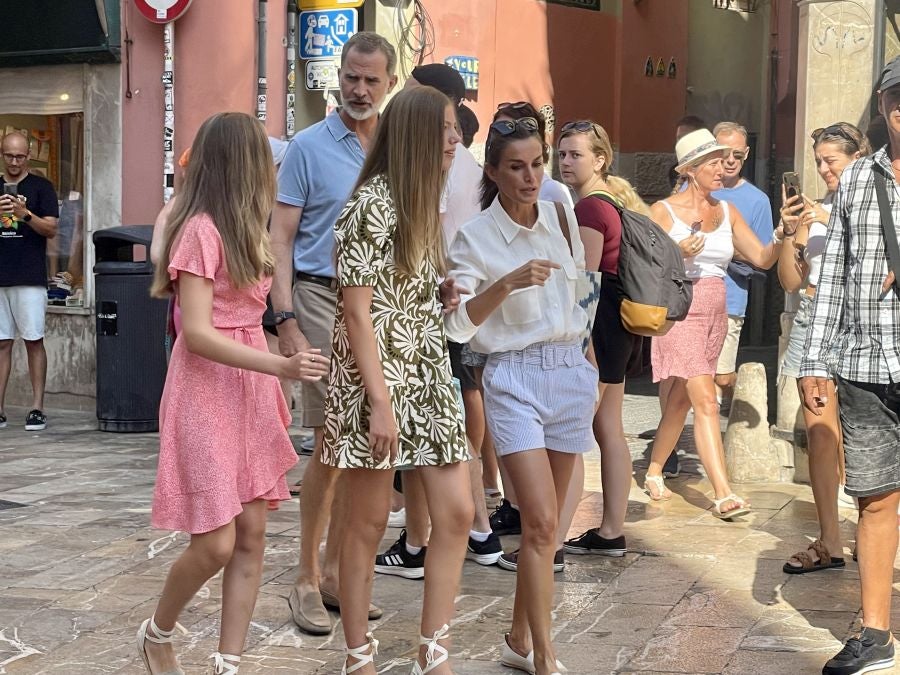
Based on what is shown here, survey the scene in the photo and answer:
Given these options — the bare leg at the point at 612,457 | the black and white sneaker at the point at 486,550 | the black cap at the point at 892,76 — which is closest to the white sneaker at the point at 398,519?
the black and white sneaker at the point at 486,550

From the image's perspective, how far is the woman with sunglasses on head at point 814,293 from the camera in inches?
239

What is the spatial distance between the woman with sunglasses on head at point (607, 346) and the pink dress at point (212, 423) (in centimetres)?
221

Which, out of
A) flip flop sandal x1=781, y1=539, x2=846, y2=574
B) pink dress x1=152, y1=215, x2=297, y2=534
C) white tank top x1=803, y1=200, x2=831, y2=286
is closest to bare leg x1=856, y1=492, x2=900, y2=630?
flip flop sandal x1=781, y1=539, x2=846, y2=574

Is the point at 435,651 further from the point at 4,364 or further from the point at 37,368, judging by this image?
the point at 4,364

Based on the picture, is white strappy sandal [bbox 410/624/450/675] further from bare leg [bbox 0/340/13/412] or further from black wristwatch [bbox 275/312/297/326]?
bare leg [bbox 0/340/13/412]

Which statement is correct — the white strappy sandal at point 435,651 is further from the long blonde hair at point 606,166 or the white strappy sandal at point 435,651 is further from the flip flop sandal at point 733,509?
the flip flop sandal at point 733,509

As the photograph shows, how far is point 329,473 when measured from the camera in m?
5.21

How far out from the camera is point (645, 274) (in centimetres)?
607

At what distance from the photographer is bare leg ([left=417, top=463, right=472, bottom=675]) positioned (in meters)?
4.34

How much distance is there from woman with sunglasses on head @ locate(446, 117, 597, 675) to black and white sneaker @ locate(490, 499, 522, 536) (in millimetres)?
1923

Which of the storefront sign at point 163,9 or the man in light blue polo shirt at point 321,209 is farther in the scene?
the storefront sign at point 163,9

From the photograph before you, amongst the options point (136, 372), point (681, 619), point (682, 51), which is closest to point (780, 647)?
point (681, 619)

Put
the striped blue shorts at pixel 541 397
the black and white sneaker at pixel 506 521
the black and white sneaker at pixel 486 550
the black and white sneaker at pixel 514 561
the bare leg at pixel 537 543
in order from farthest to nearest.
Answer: the black and white sneaker at pixel 506 521 < the black and white sneaker at pixel 486 550 < the black and white sneaker at pixel 514 561 < the striped blue shorts at pixel 541 397 < the bare leg at pixel 537 543

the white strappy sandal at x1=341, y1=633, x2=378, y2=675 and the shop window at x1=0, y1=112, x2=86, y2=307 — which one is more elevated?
the shop window at x1=0, y1=112, x2=86, y2=307
